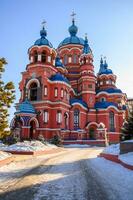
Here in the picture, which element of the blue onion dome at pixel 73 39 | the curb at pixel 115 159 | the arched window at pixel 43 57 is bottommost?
the curb at pixel 115 159

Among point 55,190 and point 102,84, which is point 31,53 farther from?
point 55,190

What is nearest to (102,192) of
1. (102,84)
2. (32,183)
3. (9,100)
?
(32,183)

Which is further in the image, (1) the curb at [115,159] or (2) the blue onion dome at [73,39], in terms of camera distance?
(2) the blue onion dome at [73,39]

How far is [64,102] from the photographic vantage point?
3903 centimetres

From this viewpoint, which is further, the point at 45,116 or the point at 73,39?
the point at 73,39

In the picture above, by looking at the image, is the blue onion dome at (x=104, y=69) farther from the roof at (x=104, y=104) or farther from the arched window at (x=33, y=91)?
the arched window at (x=33, y=91)

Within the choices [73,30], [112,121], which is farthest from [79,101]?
[73,30]

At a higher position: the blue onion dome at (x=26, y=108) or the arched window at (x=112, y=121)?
the blue onion dome at (x=26, y=108)

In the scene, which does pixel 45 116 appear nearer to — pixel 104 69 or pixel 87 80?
pixel 87 80

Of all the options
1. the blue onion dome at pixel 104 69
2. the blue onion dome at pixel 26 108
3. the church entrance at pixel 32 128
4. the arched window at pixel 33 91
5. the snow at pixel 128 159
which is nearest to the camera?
the snow at pixel 128 159

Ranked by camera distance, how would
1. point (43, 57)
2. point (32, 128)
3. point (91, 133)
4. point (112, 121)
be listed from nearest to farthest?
1. point (32, 128)
2. point (43, 57)
3. point (91, 133)
4. point (112, 121)

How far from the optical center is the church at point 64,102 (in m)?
36.8

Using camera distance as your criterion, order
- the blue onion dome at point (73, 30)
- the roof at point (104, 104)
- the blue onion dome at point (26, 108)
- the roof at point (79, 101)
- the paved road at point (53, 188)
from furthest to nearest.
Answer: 1. the blue onion dome at point (73, 30)
2. the roof at point (104, 104)
3. the roof at point (79, 101)
4. the blue onion dome at point (26, 108)
5. the paved road at point (53, 188)

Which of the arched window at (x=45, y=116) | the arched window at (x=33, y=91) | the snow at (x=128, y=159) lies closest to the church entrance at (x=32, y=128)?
the arched window at (x=45, y=116)
